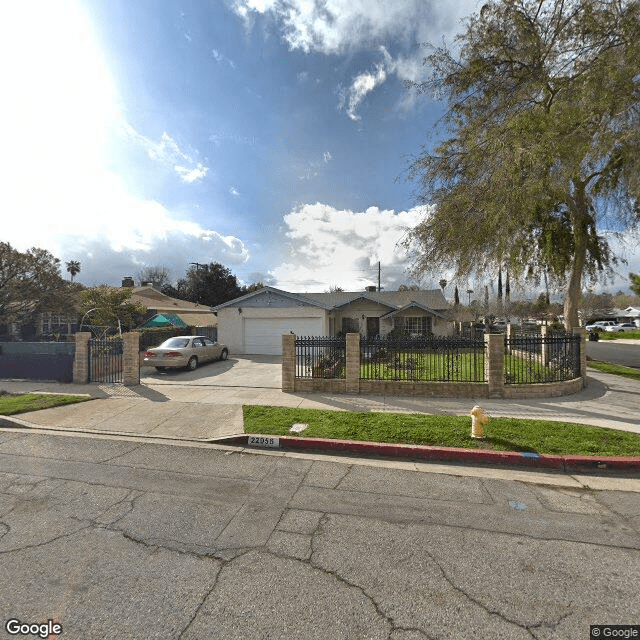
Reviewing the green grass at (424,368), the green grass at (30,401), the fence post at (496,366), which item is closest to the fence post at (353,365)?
the green grass at (424,368)

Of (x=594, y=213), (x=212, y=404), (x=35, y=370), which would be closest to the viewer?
(x=212, y=404)

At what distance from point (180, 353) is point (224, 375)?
6.86 ft

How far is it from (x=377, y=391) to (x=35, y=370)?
11.9 metres

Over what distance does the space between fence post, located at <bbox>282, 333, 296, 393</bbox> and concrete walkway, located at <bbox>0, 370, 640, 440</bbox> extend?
0.37 meters

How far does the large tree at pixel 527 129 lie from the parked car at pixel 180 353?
964 centimetres

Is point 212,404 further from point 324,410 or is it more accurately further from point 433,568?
point 433,568

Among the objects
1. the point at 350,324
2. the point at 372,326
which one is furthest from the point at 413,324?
the point at 350,324

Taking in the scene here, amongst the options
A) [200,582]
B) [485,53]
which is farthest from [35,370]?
[485,53]

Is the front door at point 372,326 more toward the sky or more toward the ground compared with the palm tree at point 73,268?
more toward the ground

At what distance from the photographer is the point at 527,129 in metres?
9.05

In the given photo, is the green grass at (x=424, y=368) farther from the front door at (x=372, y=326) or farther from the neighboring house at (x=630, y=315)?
the neighboring house at (x=630, y=315)

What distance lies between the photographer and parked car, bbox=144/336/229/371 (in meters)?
13.2

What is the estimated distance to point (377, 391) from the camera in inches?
382

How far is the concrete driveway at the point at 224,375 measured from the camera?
11.5m
